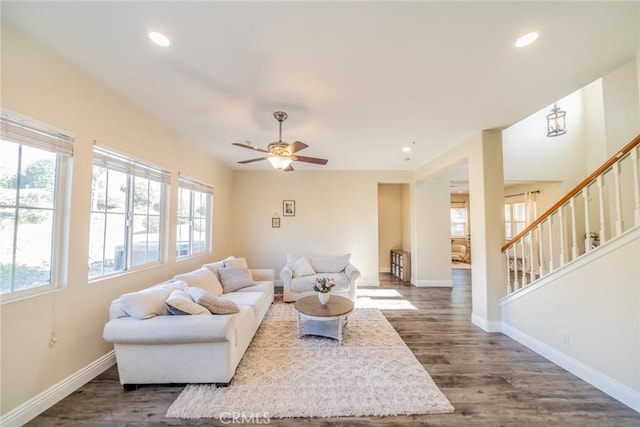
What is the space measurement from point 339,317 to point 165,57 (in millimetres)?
3124

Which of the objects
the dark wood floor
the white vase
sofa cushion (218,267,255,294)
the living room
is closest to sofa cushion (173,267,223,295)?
sofa cushion (218,267,255,294)

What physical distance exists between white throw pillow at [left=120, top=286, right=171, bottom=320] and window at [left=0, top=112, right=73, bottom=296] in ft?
1.89

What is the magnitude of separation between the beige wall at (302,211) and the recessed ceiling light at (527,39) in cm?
428

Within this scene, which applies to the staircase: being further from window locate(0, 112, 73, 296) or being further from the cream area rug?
window locate(0, 112, 73, 296)

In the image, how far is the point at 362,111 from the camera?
2.99 m

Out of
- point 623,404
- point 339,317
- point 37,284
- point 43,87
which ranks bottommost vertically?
point 623,404

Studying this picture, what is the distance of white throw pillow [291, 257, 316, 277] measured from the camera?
481 centimetres

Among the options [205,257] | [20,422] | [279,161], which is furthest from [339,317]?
[205,257]

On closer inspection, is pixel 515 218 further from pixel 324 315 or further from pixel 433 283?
pixel 324 315

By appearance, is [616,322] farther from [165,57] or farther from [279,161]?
[165,57]

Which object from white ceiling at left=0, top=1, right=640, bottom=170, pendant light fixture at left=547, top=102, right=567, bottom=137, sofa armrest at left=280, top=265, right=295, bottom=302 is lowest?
sofa armrest at left=280, top=265, right=295, bottom=302

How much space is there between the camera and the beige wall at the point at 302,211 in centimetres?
611

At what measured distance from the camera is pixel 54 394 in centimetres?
202

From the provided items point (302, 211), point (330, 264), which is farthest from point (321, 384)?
point (302, 211)
